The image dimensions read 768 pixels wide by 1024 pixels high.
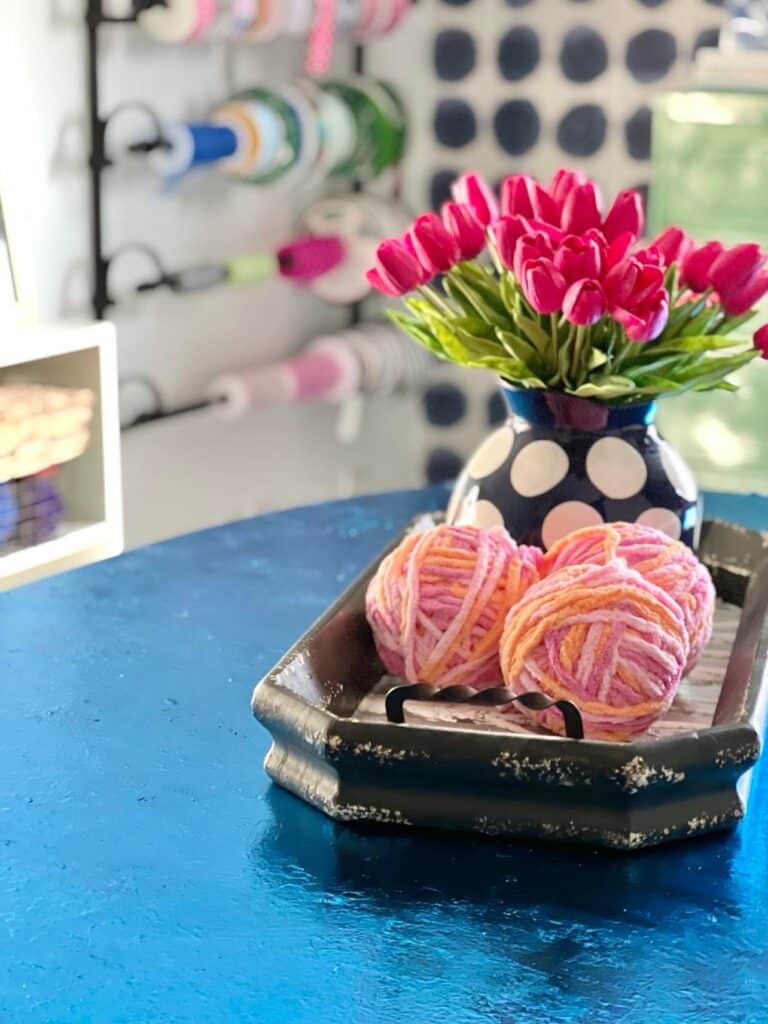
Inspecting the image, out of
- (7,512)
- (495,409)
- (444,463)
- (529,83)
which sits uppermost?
(529,83)

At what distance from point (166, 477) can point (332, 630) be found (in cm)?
195

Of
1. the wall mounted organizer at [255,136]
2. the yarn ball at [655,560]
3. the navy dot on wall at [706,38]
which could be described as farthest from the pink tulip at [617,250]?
the navy dot on wall at [706,38]

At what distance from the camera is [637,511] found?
135 cm

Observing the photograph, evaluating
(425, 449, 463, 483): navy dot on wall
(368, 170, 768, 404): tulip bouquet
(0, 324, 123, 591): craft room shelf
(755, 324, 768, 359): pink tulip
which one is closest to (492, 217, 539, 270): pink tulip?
(368, 170, 768, 404): tulip bouquet

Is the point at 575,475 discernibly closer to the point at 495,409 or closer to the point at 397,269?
the point at 397,269

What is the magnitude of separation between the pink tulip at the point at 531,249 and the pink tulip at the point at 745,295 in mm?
208

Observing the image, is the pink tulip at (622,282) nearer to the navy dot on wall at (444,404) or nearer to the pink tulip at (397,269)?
the pink tulip at (397,269)

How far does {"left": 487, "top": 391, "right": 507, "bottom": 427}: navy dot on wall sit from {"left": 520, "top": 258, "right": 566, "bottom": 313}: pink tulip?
2.37 metres

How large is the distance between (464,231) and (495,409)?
7.34 ft

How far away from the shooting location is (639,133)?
340 cm

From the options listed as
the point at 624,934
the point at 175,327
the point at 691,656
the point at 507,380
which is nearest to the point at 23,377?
the point at 175,327

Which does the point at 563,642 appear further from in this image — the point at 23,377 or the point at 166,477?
the point at 166,477

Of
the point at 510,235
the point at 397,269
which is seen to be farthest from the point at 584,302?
the point at 397,269

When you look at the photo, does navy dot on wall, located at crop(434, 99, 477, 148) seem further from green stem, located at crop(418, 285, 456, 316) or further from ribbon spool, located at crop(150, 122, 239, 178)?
green stem, located at crop(418, 285, 456, 316)
